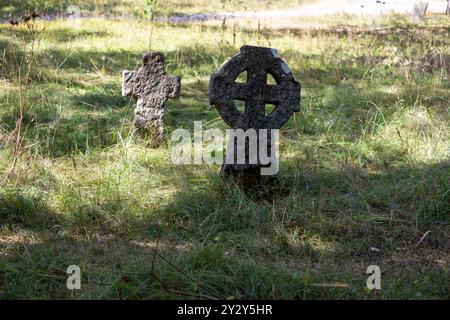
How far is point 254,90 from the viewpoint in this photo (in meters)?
5.36

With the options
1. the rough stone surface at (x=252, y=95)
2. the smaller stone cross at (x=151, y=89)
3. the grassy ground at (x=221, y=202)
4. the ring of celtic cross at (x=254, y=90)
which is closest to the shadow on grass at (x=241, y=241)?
the grassy ground at (x=221, y=202)

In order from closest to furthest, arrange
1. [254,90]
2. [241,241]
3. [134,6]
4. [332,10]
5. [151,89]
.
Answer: [241,241]
[254,90]
[151,89]
[134,6]
[332,10]

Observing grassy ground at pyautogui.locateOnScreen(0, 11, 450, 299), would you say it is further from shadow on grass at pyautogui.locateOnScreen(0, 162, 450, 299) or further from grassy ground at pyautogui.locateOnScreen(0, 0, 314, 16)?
grassy ground at pyautogui.locateOnScreen(0, 0, 314, 16)

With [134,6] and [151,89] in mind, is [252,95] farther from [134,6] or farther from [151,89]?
[134,6]

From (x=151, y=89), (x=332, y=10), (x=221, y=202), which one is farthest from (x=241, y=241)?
(x=332, y=10)

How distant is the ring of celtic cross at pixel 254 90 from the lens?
524cm

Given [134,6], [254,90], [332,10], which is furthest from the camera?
[332,10]

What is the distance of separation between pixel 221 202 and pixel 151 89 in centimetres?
214

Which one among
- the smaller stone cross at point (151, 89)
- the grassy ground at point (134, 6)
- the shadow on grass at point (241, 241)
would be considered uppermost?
the grassy ground at point (134, 6)

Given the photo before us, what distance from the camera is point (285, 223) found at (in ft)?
15.5

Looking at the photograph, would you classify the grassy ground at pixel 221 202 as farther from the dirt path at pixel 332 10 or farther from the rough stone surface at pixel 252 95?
the dirt path at pixel 332 10

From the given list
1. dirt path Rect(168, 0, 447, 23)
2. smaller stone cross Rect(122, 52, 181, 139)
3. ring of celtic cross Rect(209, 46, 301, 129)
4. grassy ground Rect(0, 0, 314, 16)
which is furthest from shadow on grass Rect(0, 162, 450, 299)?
dirt path Rect(168, 0, 447, 23)
